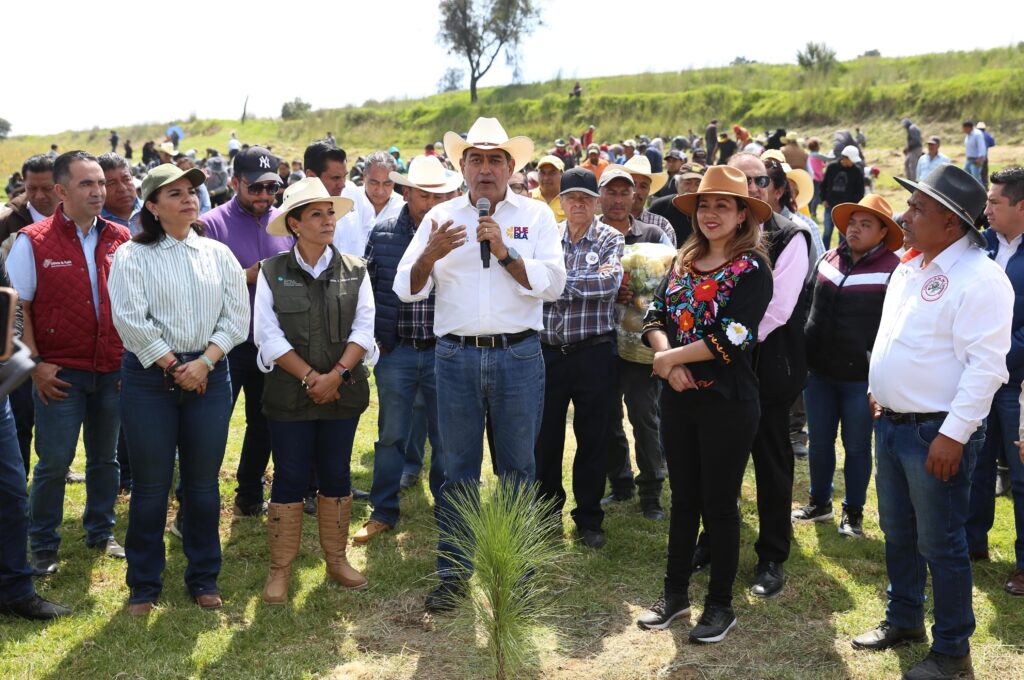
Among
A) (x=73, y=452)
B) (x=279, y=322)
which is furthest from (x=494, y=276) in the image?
(x=73, y=452)

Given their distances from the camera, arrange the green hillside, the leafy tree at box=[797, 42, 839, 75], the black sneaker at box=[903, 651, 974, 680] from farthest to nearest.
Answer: the leafy tree at box=[797, 42, 839, 75]
the green hillside
the black sneaker at box=[903, 651, 974, 680]

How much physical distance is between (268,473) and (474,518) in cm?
369

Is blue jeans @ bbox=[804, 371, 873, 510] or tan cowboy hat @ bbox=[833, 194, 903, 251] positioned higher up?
tan cowboy hat @ bbox=[833, 194, 903, 251]

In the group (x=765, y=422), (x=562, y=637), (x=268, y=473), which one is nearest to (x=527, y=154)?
(x=765, y=422)

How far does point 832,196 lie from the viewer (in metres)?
16.4

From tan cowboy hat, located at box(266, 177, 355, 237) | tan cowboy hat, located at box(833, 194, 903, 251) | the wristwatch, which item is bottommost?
the wristwatch

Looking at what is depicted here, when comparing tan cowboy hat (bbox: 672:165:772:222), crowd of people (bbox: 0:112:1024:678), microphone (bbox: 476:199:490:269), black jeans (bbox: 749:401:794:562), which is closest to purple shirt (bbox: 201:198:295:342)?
crowd of people (bbox: 0:112:1024:678)

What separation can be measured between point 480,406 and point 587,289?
3.71 feet

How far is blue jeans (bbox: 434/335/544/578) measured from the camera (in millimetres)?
4766

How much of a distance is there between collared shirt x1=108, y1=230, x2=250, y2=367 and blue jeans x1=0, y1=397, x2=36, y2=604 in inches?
34.0

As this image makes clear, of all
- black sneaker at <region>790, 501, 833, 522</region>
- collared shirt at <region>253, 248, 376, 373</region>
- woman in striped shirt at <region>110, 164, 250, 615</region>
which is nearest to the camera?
woman in striped shirt at <region>110, 164, 250, 615</region>

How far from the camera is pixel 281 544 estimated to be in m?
5.01

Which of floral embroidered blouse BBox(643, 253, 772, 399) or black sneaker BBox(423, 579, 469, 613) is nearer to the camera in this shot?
floral embroidered blouse BBox(643, 253, 772, 399)

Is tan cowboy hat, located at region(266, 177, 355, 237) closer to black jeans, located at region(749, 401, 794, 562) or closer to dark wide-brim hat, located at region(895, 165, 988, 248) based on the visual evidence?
black jeans, located at region(749, 401, 794, 562)
